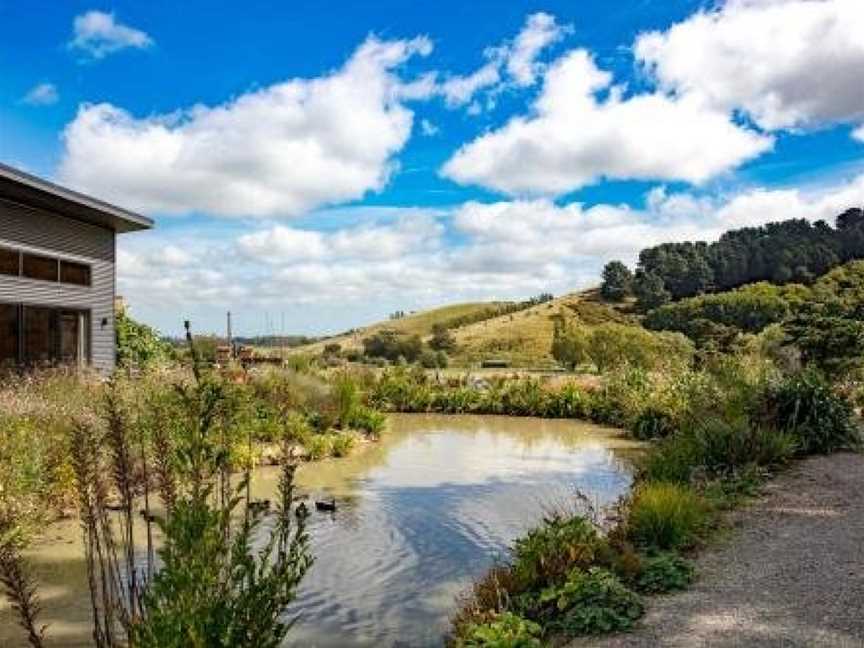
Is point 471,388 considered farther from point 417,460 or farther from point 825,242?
point 825,242

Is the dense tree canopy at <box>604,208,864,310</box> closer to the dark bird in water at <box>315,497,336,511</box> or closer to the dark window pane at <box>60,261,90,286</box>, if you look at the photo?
the dark window pane at <box>60,261,90,286</box>

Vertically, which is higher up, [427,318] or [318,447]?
[427,318]

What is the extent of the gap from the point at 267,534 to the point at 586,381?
19930 mm

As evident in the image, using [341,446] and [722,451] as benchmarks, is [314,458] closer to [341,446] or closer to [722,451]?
[341,446]

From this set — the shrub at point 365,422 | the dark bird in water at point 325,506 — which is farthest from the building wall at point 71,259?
the dark bird in water at point 325,506

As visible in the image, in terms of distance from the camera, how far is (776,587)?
6586 millimetres

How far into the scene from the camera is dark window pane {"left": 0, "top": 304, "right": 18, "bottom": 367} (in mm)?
18312

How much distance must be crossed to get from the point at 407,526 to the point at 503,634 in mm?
5416

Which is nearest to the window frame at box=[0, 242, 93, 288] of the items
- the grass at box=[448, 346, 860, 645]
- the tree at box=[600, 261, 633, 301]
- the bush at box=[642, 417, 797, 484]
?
the grass at box=[448, 346, 860, 645]

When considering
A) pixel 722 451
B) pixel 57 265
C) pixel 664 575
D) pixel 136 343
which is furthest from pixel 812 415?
pixel 136 343

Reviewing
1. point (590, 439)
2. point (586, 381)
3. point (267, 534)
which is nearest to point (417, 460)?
point (590, 439)

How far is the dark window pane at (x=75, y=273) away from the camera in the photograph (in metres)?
20.1

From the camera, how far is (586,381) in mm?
28719

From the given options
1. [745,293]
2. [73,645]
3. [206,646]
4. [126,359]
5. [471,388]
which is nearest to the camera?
[206,646]
